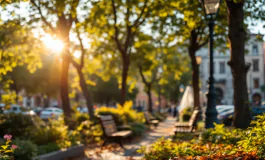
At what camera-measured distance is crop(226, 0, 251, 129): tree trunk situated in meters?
12.0

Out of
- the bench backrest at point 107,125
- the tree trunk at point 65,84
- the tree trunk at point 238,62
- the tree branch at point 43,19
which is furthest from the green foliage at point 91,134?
the tree trunk at point 238,62

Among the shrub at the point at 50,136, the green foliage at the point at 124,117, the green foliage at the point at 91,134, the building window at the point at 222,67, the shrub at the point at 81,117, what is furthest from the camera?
the building window at the point at 222,67

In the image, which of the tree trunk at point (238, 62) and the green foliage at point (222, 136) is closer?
the green foliage at point (222, 136)

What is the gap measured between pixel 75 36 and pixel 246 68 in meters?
12.1

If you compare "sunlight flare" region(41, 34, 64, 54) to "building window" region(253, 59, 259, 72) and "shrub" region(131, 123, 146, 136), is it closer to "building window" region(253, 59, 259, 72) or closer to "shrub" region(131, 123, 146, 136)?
"shrub" region(131, 123, 146, 136)

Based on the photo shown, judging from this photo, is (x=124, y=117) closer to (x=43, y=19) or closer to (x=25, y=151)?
(x=43, y=19)

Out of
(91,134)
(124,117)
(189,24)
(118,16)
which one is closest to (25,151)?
(91,134)

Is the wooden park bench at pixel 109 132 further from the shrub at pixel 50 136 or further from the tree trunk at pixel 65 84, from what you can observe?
the tree trunk at pixel 65 84

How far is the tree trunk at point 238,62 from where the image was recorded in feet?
39.4

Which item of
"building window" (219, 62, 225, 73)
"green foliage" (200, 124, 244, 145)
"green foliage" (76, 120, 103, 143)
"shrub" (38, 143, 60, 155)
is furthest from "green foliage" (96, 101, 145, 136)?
"building window" (219, 62, 225, 73)

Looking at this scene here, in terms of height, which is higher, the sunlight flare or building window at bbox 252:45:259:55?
building window at bbox 252:45:259:55

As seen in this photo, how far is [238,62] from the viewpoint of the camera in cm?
1203

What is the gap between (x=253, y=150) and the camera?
5340mm

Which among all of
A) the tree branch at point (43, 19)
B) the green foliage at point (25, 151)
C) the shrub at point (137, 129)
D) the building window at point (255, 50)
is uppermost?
the building window at point (255, 50)
